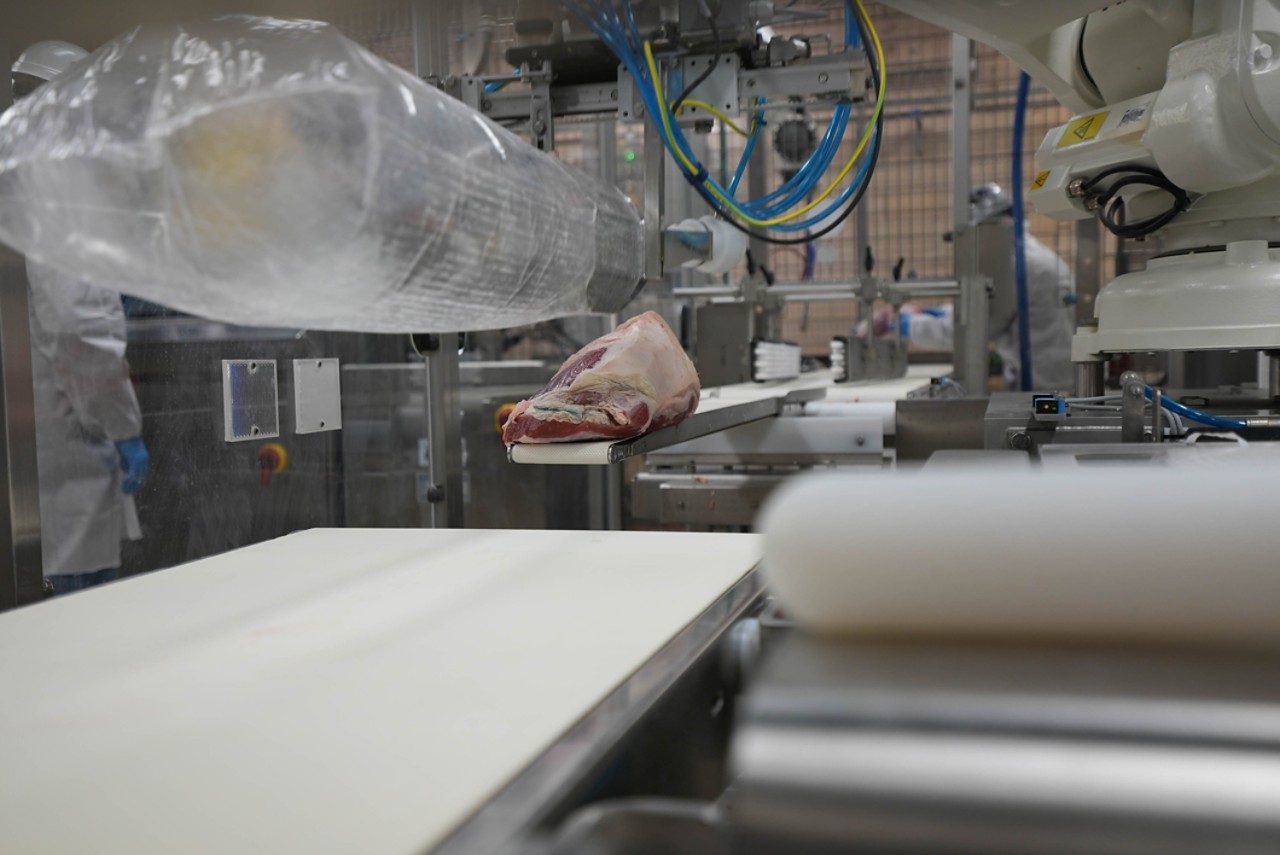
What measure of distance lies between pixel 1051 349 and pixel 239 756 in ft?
15.7

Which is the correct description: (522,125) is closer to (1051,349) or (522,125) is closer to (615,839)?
(615,839)

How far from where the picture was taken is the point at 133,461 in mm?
2146

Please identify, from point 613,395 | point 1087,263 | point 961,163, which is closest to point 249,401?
point 613,395

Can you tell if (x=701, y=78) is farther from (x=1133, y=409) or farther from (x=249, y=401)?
(x=249, y=401)

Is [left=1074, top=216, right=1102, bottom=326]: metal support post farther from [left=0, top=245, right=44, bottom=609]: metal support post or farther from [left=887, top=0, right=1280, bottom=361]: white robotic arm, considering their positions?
[left=0, top=245, right=44, bottom=609]: metal support post

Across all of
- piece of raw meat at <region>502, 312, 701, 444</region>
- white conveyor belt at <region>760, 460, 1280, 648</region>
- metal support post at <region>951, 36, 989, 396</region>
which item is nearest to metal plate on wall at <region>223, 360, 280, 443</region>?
piece of raw meat at <region>502, 312, 701, 444</region>

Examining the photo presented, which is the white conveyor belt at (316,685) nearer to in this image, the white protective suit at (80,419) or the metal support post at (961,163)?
the white protective suit at (80,419)

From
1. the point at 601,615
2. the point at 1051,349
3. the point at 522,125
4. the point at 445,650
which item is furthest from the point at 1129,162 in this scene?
the point at 1051,349

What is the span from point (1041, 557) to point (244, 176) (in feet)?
1.98

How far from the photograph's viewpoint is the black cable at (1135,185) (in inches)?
62.1

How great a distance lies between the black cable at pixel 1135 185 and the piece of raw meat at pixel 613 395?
2.50 ft

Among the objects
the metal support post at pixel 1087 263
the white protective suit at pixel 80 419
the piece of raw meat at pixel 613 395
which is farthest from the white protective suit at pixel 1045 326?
the white protective suit at pixel 80 419

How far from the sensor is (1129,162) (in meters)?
1.60

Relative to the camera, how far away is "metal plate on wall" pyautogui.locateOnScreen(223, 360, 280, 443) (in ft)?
6.57
